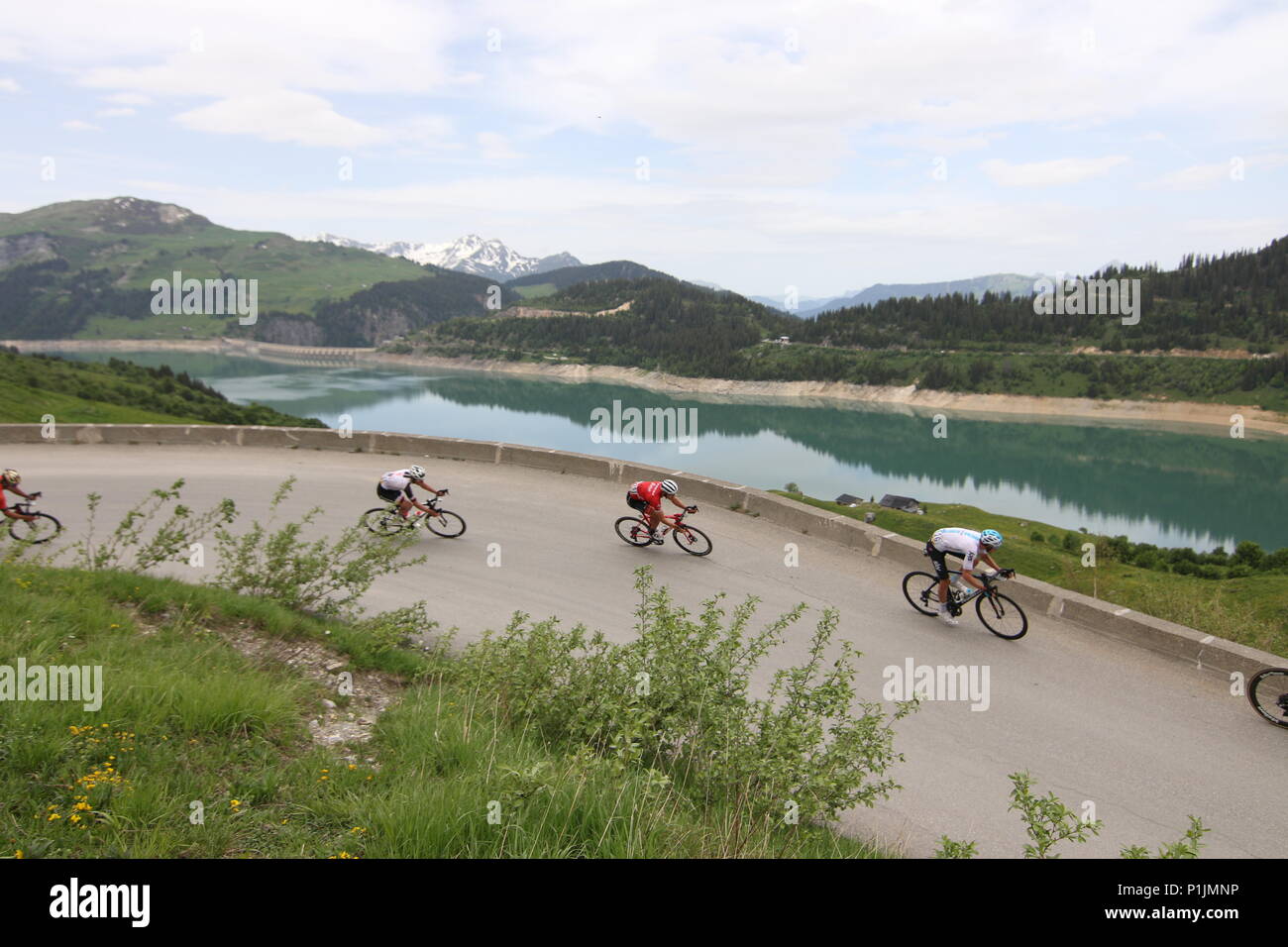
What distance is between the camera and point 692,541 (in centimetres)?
1313

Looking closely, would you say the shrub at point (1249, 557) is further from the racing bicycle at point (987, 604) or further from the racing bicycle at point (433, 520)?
the racing bicycle at point (433, 520)

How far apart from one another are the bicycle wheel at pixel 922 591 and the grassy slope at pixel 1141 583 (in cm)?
288

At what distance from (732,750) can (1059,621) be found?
7.34m

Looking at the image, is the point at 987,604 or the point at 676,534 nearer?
the point at 987,604

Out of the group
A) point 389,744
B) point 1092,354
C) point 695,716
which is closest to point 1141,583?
point 695,716

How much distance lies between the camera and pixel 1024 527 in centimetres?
6069

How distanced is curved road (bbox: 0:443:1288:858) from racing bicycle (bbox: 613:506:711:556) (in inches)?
9.1

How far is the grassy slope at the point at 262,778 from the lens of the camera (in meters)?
3.69

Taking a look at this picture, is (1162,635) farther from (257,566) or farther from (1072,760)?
(257,566)

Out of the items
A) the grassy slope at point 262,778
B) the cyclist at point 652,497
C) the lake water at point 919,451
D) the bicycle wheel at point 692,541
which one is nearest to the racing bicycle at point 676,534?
the bicycle wheel at point 692,541

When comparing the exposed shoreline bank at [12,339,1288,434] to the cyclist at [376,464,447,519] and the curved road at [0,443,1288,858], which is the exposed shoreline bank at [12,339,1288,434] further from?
the cyclist at [376,464,447,519]

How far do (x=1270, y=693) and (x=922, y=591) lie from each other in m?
3.85

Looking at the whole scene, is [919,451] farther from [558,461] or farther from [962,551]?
[962,551]

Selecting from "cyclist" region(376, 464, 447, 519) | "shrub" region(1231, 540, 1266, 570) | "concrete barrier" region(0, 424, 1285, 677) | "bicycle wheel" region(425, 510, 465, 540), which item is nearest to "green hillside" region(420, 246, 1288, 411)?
"shrub" region(1231, 540, 1266, 570)
